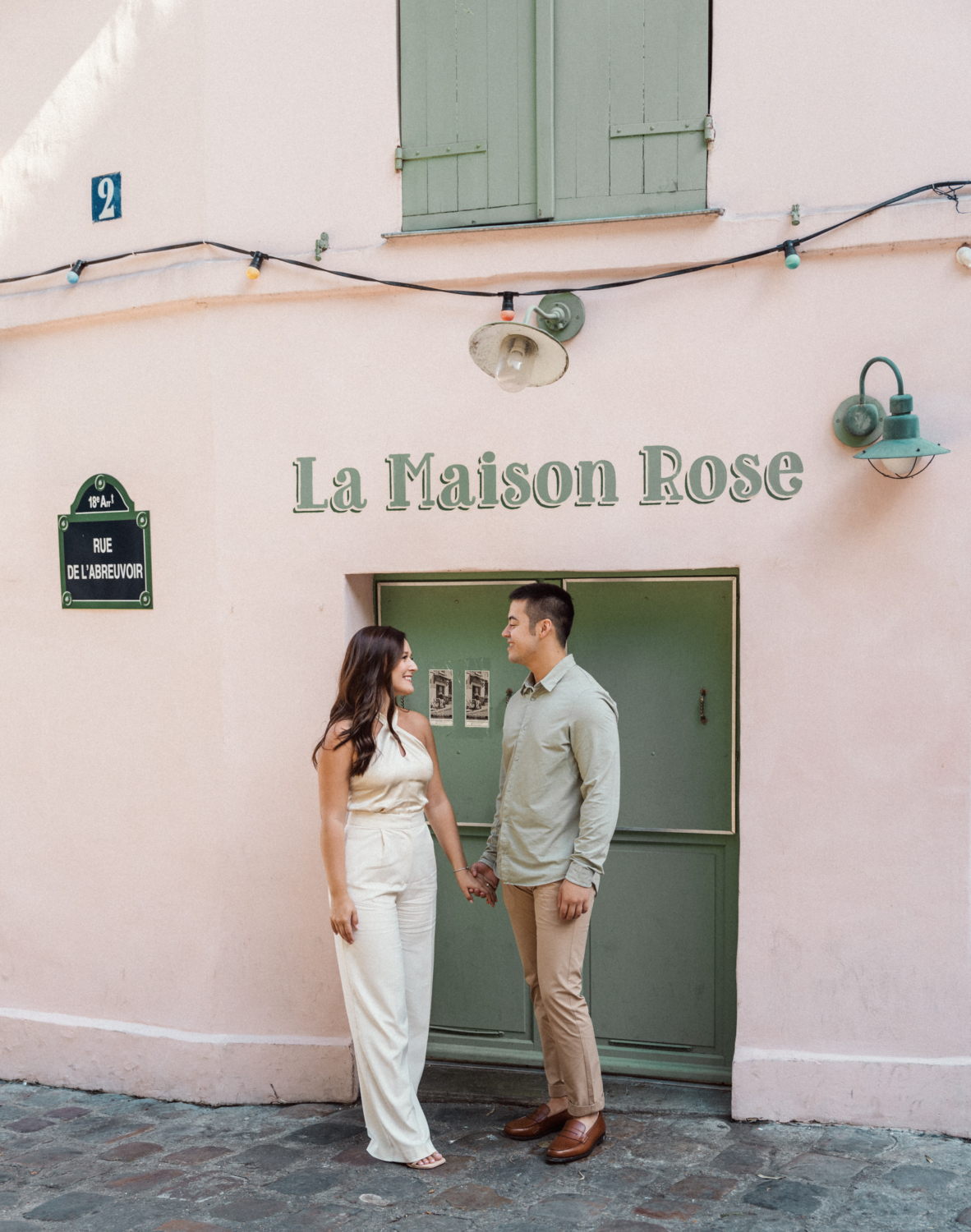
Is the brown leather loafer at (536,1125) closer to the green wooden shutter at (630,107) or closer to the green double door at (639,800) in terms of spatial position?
the green double door at (639,800)

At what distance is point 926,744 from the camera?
4551 millimetres

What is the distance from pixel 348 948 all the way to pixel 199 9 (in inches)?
167

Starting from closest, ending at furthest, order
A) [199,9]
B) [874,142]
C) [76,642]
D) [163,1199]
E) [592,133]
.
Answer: [163,1199], [874,142], [592,133], [199,9], [76,642]

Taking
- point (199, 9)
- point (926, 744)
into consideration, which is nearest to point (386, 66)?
point (199, 9)

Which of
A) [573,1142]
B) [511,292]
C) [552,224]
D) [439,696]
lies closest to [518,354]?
[511,292]

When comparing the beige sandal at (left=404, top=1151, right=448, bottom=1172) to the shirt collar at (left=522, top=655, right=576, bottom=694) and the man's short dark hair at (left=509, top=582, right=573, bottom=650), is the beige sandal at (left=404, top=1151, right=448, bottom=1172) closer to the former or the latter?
the shirt collar at (left=522, top=655, right=576, bottom=694)

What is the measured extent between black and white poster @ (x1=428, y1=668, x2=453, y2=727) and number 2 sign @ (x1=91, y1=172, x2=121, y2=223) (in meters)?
2.70

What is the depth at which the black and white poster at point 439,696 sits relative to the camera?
17.4 ft

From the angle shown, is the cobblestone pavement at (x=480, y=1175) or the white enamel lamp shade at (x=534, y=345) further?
the white enamel lamp shade at (x=534, y=345)

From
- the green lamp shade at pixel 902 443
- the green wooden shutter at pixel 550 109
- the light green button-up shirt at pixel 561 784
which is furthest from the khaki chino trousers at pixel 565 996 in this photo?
the green wooden shutter at pixel 550 109

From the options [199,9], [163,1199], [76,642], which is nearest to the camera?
[163,1199]

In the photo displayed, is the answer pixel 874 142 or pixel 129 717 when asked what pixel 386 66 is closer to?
pixel 874 142

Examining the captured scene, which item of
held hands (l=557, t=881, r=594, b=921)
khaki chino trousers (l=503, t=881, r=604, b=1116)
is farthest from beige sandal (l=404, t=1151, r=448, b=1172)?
held hands (l=557, t=881, r=594, b=921)

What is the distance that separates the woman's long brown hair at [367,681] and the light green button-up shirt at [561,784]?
0.52 m
